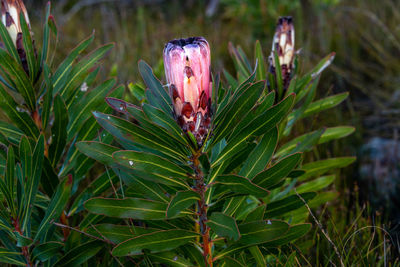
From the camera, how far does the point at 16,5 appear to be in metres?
1.31

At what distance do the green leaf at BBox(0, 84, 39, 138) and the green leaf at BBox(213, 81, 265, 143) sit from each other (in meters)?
0.62

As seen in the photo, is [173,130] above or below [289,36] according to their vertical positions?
below

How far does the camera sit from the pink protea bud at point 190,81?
3.11 ft

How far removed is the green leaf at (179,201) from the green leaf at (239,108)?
0.55 ft

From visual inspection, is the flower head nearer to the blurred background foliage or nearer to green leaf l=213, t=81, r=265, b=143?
the blurred background foliage

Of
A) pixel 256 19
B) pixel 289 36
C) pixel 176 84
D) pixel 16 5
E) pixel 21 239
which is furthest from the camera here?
pixel 256 19

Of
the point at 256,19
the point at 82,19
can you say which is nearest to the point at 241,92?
the point at 256,19

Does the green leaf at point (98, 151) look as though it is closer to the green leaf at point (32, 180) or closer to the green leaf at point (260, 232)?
the green leaf at point (32, 180)

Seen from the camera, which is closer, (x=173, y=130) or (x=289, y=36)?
(x=173, y=130)

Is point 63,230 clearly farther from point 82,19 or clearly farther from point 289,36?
point 82,19

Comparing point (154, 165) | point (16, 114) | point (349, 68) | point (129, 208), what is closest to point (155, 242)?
point (129, 208)

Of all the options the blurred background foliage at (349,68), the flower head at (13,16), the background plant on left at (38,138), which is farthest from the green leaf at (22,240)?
the blurred background foliage at (349,68)

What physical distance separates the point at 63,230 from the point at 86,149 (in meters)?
0.53

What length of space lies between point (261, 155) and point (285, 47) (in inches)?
20.8
